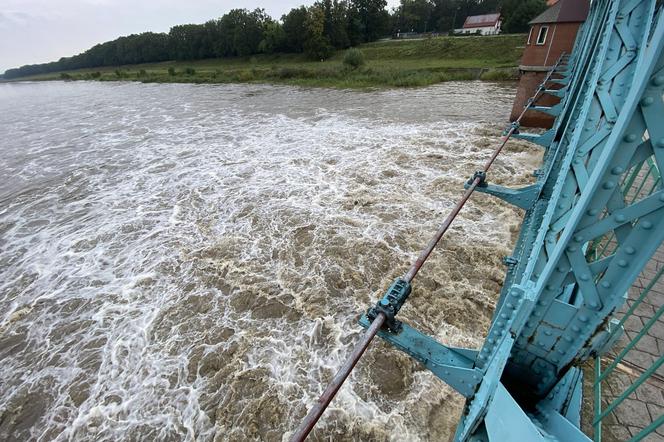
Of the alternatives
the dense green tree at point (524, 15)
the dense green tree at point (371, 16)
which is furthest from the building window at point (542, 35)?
the dense green tree at point (371, 16)

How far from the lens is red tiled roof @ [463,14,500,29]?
6556 cm

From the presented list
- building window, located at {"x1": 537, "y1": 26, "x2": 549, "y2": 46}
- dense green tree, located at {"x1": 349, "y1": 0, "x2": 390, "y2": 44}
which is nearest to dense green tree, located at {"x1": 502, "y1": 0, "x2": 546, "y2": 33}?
dense green tree, located at {"x1": 349, "y1": 0, "x2": 390, "y2": 44}

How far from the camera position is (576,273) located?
1.83 metres

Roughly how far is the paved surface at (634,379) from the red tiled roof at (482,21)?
80.1 meters

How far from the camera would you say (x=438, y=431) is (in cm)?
492

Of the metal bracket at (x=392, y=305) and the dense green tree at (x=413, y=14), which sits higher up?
the dense green tree at (x=413, y=14)

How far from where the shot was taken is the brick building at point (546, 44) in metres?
15.3

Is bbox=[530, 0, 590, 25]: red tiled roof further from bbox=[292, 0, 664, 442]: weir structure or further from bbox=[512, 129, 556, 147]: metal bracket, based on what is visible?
bbox=[292, 0, 664, 442]: weir structure

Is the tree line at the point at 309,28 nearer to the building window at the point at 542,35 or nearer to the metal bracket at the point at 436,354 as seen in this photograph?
the building window at the point at 542,35

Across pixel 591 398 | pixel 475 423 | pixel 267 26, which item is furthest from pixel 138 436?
pixel 267 26

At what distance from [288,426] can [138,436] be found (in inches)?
101

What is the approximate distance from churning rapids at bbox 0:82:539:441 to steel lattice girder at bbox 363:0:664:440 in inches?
130

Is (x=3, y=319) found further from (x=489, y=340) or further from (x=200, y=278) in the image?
(x=489, y=340)

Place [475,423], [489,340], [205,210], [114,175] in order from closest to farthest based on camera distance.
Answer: [475,423]
[489,340]
[205,210]
[114,175]
